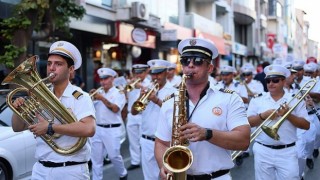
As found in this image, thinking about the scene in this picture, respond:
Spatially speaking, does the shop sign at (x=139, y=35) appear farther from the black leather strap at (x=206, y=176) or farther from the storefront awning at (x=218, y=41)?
the black leather strap at (x=206, y=176)

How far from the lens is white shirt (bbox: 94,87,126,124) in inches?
311

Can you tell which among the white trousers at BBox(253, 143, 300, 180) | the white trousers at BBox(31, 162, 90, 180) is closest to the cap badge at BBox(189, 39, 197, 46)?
the white trousers at BBox(31, 162, 90, 180)

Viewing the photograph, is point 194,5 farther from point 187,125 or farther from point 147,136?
point 187,125

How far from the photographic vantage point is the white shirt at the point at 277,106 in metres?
5.45

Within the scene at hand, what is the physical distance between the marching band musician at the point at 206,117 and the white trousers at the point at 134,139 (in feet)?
18.0

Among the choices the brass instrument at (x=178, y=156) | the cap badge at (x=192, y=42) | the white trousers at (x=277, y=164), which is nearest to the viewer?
the brass instrument at (x=178, y=156)

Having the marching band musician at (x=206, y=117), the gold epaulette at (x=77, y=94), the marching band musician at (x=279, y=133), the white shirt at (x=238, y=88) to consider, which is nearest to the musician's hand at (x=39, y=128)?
the gold epaulette at (x=77, y=94)

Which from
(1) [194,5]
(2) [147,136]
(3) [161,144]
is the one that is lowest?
(2) [147,136]

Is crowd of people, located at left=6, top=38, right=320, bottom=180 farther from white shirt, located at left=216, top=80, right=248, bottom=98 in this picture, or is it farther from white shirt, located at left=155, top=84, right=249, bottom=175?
white shirt, located at left=216, top=80, right=248, bottom=98

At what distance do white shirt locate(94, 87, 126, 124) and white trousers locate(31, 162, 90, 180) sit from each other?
12.1 ft

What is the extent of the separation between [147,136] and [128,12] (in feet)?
37.5

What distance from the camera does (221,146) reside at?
325cm

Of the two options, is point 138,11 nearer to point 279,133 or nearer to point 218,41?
point 279,133

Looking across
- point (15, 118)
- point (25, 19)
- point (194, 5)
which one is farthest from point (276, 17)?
point (15, 118)
